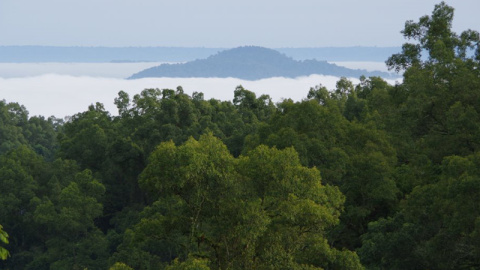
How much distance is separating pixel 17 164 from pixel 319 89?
24.7 m

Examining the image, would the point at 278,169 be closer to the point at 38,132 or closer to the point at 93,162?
the point at 93,162

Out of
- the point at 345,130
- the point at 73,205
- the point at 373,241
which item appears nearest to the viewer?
the point at 373,241

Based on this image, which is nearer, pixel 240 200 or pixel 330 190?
pixel 240 200

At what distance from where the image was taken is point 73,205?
4912cm

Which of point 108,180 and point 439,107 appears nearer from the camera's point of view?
point 439,107

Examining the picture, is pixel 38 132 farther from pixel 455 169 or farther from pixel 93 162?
pixel 455 169

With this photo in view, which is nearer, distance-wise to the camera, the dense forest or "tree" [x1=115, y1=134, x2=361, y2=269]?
"tree" [x1=115, y1=134, x2=361, y2=269]

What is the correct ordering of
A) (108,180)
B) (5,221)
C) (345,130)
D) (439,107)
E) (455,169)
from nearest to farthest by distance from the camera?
(455,169), (439,107), (345,130), (5,221), (108,180)

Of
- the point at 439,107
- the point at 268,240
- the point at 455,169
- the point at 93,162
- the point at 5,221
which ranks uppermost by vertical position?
the point at 439,107

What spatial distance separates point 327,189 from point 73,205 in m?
33.0

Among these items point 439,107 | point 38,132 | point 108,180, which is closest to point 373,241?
point 439,107

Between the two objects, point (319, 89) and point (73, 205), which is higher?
point (319, 89)

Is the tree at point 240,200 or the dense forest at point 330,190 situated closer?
the tree at point 240,200

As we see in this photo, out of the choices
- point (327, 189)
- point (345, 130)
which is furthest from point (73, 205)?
point (327, 189)
